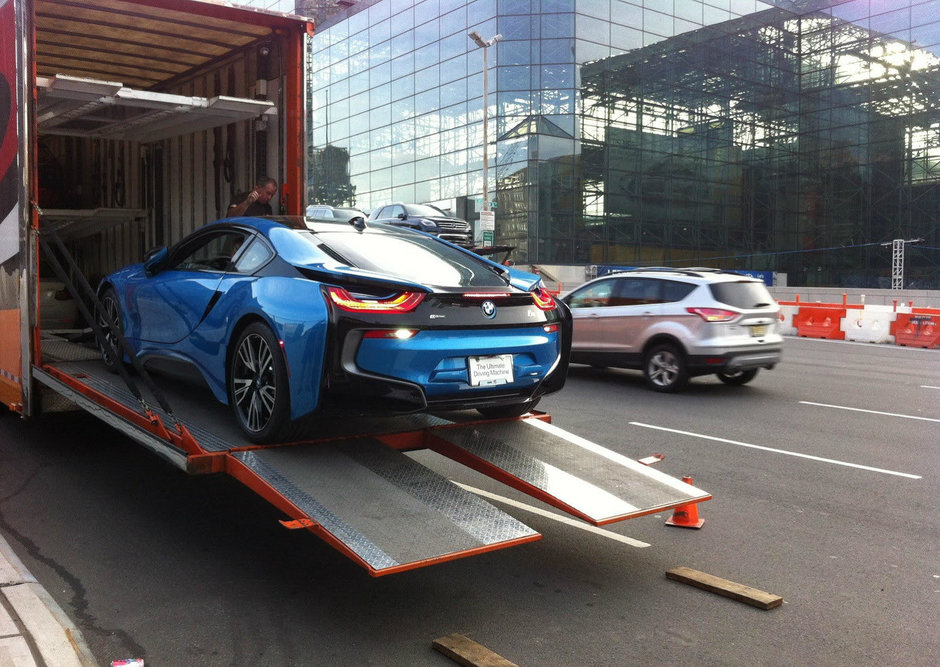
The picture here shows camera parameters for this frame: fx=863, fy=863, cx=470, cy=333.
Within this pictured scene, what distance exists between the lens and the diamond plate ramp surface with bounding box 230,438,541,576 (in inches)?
151

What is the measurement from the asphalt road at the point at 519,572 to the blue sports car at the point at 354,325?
880mm

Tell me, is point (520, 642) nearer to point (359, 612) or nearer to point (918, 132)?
point (359, 612)

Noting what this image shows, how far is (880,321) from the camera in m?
20.5

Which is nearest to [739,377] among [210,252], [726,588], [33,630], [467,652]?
[726,588]

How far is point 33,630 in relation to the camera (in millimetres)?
3559

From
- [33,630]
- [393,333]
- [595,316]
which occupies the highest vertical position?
[393,333]

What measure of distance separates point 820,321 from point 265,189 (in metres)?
17.7

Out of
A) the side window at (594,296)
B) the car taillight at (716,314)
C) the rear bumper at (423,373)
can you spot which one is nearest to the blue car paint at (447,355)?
the rear bumper at (423,373)

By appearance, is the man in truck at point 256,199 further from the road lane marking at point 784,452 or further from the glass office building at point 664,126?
the glass office building at point 664,126

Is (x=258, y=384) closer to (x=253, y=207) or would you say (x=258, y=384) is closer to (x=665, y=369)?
(x=253, y=207)

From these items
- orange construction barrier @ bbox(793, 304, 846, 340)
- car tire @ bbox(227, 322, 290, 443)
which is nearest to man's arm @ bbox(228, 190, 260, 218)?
car tire @ bbox(227, 322, 290, 443)

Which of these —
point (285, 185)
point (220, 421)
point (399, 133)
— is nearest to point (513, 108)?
point (399, 133)

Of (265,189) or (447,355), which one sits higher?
(265,189)

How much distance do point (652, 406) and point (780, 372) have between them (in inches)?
177
